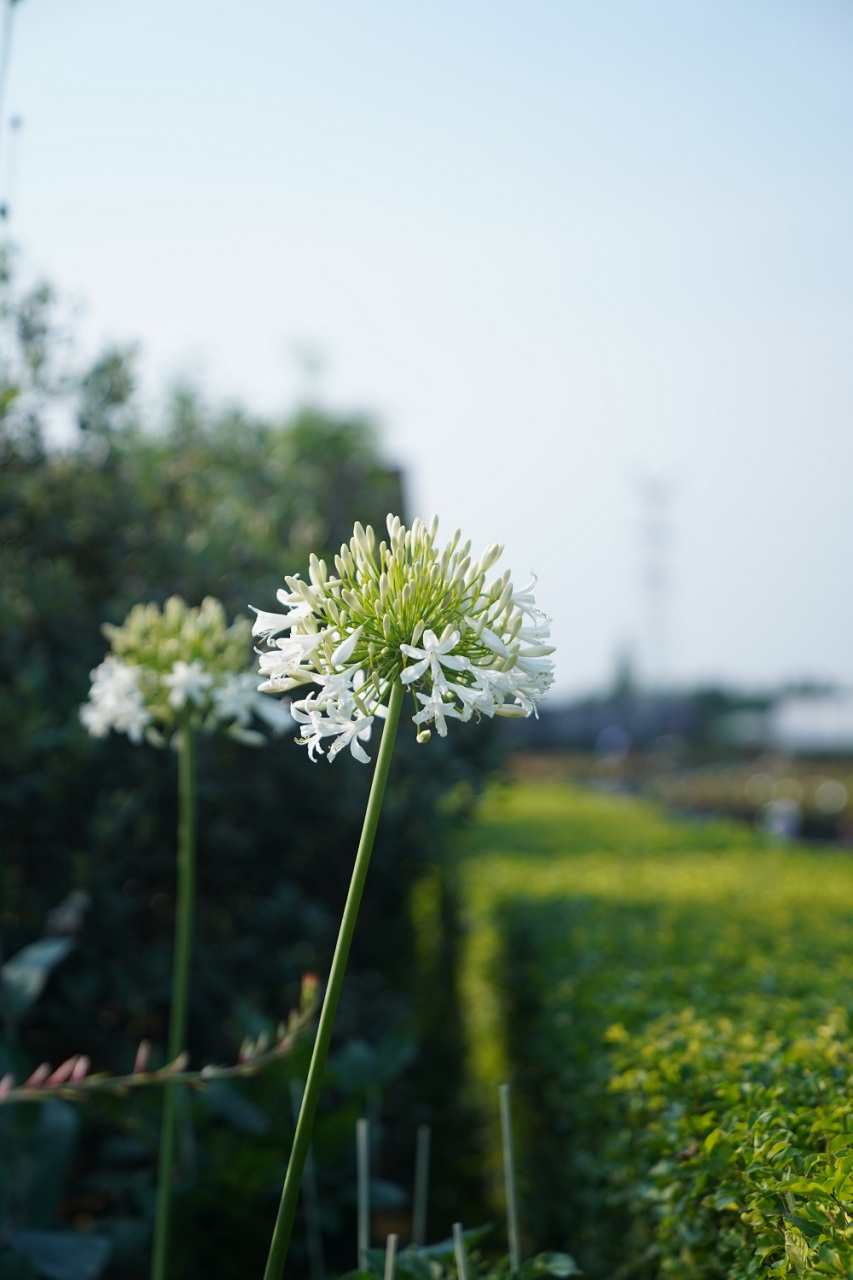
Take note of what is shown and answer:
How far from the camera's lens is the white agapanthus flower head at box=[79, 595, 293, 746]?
8.90ft

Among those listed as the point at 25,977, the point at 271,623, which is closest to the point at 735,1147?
the point at 271,623

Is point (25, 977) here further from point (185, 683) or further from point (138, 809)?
point (185, 683)

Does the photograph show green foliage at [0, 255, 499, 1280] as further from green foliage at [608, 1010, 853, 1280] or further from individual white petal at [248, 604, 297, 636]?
individual white petal at [248, 604, 297, 636]

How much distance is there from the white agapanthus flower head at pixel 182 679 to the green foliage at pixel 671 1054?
125cm

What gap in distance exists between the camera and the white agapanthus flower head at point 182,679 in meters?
2.71

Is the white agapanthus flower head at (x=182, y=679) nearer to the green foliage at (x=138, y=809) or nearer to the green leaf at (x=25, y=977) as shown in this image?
the green leaf at (x=25, y=977)

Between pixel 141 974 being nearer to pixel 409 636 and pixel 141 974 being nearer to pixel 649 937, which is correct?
pixel 649 937

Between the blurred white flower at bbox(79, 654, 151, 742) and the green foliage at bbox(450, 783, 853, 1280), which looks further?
the blurred white flower at bbox(79, 654, 151, 742)

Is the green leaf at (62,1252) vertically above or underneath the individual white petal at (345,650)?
underneath

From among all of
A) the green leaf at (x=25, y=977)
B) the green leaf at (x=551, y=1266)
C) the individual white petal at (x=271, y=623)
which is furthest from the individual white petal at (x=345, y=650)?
the green leaf at (x=25, y=977)


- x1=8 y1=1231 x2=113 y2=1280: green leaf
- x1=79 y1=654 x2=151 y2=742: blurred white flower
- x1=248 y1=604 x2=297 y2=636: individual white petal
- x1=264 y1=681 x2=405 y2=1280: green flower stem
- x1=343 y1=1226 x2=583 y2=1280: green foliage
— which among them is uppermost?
x1=248 y1=604 x2=297 y2=636: individual white petal

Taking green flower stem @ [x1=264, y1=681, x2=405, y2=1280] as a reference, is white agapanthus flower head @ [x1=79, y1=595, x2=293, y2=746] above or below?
above

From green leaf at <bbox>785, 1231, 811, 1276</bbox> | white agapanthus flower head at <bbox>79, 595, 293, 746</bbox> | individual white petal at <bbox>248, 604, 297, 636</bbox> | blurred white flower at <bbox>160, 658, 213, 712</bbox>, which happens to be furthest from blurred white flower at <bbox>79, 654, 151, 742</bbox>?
green leaf at <bbox>785, 1231, 811, 1276</bbox>

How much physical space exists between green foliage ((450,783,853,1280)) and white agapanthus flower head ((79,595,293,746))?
125 cm
